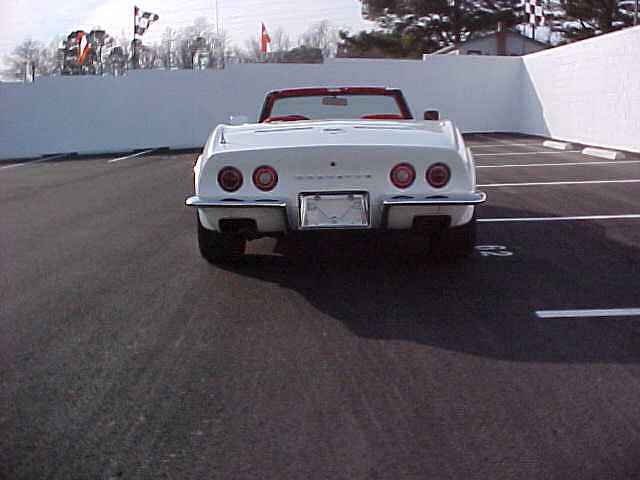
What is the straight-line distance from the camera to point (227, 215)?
5031 millimetres

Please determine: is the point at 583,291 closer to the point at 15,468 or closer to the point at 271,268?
the point at 271,268

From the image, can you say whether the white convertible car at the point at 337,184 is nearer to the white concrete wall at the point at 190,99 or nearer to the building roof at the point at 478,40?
the white concrete wall at the point at 190,99

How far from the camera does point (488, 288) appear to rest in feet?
16.4

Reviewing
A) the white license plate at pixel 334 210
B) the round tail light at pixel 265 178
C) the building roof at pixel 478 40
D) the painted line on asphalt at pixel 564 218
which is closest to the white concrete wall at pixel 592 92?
the painted line on asphalt at pixel 564 218

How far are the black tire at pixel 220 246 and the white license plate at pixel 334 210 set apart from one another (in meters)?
0.89

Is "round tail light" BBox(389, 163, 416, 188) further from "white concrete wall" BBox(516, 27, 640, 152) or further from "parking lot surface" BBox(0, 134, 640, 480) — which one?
"white concrete wall" BBox(516, 27, 640, 152)

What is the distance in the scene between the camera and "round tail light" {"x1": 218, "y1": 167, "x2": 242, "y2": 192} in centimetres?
496

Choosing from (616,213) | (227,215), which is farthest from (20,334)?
(616,213)

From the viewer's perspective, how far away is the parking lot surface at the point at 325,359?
273cm

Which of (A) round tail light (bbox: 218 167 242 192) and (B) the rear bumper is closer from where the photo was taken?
(B) the rear bumper

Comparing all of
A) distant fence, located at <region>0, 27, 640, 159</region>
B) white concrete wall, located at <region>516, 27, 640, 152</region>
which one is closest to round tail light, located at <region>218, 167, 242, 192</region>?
white concrete wall, located at <region>516, 27, 640, 152</region>

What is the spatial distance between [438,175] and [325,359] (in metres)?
1.71

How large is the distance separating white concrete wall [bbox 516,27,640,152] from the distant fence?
134 millimetres

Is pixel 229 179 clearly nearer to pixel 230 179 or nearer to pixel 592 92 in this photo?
pixel 230 179
